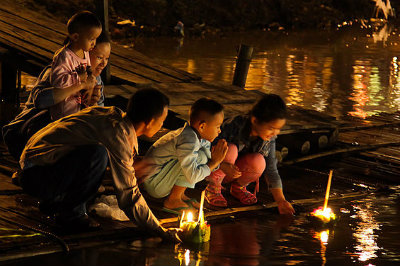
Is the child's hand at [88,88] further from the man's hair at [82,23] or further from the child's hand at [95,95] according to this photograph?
the man's hair at [82,23]

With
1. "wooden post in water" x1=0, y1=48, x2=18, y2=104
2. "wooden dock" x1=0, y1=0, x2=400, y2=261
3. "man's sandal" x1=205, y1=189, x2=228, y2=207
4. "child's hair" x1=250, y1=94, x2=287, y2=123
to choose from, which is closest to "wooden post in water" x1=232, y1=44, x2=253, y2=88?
"wooden dock" x1=0, y1=0, x2=400, y2=261

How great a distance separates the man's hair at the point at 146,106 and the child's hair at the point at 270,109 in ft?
3.77

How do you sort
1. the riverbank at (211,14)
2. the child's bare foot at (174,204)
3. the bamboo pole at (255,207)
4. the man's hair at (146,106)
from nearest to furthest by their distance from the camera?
1. the man's hair at (146,106)
2. the bamboo pole at (255,207)
3. the child's bare foot at (174,204)
4. the riverbank at (211,14)

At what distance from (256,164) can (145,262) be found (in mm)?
1716

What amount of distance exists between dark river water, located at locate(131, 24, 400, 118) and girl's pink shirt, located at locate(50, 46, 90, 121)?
5511 mm

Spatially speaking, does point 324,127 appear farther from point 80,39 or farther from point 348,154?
point 80,39

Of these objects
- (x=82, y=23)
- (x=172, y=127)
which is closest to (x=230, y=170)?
(x=82, y=23)

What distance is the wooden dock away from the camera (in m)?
4.62

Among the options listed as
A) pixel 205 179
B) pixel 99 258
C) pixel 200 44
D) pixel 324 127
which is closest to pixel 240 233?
pixel 205 179

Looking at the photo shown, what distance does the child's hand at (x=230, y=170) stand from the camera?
5.50 meters

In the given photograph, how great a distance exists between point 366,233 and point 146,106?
191cm

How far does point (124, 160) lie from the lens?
4.52 meters

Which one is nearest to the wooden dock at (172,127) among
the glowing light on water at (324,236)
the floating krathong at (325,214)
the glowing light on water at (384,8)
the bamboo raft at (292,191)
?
the bamboo raft at (292,191)

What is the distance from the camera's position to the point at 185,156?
5.18 metres
